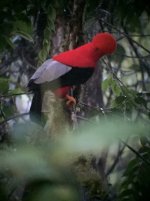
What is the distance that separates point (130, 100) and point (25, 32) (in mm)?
697

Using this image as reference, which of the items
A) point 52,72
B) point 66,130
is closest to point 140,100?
point 52,72

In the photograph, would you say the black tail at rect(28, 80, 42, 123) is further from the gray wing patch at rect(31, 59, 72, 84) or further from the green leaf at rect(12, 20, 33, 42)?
the green leaf at rect(12, 20, 33, 42)

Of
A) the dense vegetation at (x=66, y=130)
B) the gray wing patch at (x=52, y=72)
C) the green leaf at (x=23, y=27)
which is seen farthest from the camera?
the green leaf at (x=23, y=27)

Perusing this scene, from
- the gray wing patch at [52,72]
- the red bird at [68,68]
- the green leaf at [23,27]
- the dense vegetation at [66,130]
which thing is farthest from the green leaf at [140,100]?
the green leaf at [23,27]

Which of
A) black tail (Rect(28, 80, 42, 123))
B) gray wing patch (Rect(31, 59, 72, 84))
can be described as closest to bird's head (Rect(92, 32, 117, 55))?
gray wing patch (Rect(31, 59, 72, 84))

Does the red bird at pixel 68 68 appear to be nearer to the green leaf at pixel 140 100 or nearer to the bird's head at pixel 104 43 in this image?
the bird's head at pixel 104 43

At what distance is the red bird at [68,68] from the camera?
5.63 ft

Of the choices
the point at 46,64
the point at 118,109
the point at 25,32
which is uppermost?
the point at 25,32

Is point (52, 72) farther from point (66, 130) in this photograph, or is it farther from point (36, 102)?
point (66, 130)

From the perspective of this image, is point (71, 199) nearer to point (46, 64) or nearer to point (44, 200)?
point (44, 200)

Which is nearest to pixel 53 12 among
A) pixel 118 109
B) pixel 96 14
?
pixel 96 14

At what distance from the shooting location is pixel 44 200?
18.9 inches

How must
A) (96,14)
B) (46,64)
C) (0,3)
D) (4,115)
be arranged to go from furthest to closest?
1. (96,14)
2. (4,115)
3. (46,64)
4. (0,3)

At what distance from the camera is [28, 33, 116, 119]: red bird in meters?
1.72
